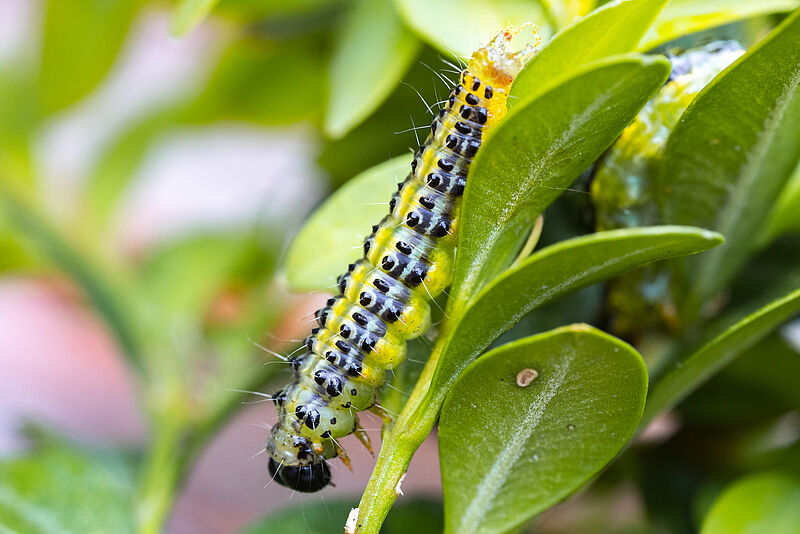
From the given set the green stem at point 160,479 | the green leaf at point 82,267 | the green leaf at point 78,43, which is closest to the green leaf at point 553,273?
the green stem at point 160,479

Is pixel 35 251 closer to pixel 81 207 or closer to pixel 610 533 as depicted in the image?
pixel 81 207

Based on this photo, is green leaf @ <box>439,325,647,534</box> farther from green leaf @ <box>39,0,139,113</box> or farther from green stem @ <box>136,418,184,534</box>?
green leaf @ <box>39,0,139,113</box>

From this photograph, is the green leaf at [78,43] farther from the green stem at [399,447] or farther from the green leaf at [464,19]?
the green stem at [399,447]

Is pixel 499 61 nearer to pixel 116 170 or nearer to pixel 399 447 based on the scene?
pixel 399 447

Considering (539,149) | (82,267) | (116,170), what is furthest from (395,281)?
(116,170)

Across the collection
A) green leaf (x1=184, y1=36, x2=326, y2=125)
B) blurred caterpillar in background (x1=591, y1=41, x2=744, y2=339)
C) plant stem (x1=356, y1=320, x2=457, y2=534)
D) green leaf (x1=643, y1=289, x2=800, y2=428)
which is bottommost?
green leaf (x1=643, y1=289, x2=800, y2=428)

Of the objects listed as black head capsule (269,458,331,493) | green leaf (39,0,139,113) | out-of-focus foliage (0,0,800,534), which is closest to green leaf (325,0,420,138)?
out-of-focus foliage (0,0,800,534)
